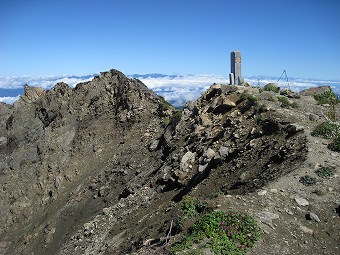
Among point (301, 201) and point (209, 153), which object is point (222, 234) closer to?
point (301, 201)

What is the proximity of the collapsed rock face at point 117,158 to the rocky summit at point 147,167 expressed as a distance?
0.13m

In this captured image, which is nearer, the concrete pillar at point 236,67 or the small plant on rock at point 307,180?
the small plant on rock at point 307,180

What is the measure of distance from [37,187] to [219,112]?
27.8 meters

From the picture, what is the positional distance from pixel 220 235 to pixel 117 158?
88.6 ft

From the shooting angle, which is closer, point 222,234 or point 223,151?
point 222,234

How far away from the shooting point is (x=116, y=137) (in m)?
42.1

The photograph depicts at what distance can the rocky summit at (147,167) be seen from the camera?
13516 mm

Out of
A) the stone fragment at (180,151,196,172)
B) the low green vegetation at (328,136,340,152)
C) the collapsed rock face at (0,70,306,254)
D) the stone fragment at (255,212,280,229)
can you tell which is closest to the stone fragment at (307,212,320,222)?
the stone fragment at (255,212,280,229)

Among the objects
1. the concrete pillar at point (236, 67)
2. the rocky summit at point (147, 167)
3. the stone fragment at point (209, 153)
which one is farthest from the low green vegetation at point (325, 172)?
the concrete pillar at point (236, 67)

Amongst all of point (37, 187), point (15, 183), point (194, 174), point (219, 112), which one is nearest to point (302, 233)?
point (194, 174)

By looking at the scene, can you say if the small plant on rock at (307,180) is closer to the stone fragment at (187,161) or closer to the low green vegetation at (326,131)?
the low green vegetation at (326,131)

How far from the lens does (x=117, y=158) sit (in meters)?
37.3

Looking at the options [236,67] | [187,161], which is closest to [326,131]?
[187,161]

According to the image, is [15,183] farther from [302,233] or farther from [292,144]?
[302,233]
